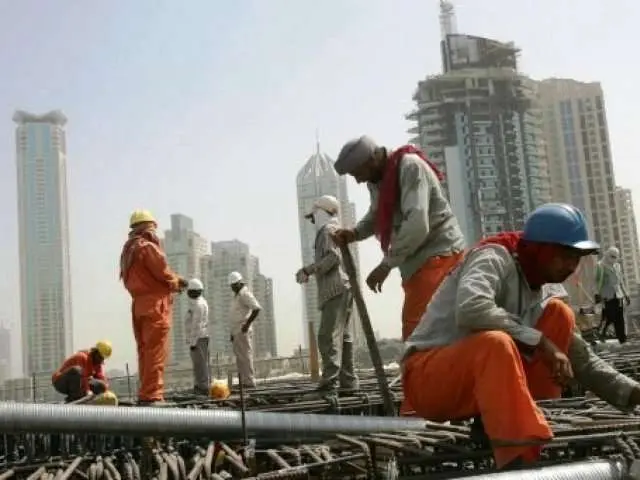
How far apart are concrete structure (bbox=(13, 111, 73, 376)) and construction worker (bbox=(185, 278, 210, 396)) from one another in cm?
5969

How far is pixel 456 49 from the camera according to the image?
75.9 metres

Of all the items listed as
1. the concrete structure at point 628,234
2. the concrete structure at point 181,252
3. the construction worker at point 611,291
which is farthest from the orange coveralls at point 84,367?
the concrete structure at point 628,234

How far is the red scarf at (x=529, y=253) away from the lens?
2801 millimetres

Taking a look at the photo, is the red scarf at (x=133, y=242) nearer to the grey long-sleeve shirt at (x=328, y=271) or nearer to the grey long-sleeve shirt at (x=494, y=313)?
the grey long-sleeve shirt at (x=328, y=271)

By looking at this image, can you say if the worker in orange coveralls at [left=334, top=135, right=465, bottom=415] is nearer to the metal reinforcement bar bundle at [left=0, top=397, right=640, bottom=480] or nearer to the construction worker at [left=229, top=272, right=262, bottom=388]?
the metal reinforcement bar bundle at [left=0, top=397, right=640, bottom=480]

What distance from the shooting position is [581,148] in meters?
74.4

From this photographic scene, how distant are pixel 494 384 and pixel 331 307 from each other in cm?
388

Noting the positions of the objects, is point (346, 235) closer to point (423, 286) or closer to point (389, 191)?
point (389, 191)

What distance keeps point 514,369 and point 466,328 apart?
269 mm

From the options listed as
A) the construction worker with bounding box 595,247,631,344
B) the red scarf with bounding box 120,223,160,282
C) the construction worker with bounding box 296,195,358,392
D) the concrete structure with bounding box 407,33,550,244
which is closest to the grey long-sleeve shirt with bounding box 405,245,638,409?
the construction worker with bounding box 296,195,358,392

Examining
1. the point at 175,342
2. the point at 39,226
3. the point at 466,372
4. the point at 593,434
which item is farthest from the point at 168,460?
the point at 39,226

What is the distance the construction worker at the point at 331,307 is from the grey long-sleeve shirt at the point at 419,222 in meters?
2.21

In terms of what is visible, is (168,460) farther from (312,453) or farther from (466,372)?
(466,372)

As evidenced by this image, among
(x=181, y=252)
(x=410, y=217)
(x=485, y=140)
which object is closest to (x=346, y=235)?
(x=410, y=217)
